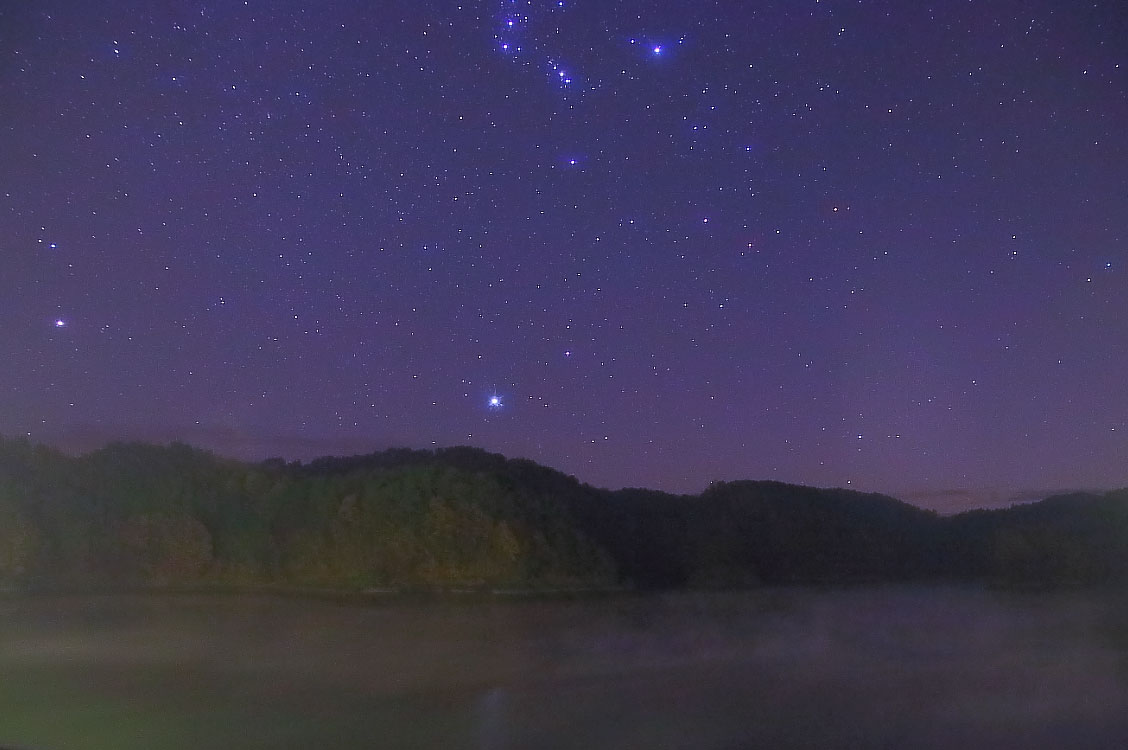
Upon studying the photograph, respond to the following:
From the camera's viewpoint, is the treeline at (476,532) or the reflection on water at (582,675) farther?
the treeline at (476,532)

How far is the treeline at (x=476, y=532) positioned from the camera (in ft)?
100

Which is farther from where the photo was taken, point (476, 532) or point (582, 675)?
point (476, 532)

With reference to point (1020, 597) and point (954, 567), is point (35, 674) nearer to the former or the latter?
point (1020, 597)

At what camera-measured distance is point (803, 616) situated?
22.4 metres

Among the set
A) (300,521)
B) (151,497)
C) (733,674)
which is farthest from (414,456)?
(733,674)

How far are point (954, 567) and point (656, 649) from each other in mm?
16889

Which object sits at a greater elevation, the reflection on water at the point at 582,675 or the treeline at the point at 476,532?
the treeline at the point at 476,532

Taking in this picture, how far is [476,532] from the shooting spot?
1235 inches

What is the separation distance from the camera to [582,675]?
49.3ft

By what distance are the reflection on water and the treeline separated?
5.09m

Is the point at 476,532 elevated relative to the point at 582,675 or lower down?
elevated

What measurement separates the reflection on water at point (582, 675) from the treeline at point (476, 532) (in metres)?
5.09

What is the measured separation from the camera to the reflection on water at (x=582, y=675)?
11.0 meters

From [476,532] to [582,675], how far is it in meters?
16.6
